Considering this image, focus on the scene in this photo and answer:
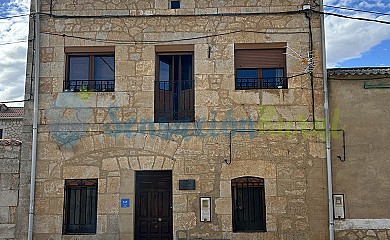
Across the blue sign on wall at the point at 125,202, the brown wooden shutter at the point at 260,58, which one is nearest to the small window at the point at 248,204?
the blue sign on wall at the point at 125,202

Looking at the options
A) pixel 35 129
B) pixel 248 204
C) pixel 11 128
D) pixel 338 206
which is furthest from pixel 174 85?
pixel 11 128

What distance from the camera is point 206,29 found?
927 cm

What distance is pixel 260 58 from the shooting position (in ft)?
30.5

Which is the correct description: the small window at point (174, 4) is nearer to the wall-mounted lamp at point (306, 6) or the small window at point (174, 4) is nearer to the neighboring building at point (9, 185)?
the wall-mounted lamp at point (306, 6)

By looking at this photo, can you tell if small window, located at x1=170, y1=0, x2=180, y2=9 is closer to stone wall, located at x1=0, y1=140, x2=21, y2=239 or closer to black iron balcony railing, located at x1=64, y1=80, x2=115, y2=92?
black iron balcony railing, located at x1=64, y1=80, x2=115, y2=92

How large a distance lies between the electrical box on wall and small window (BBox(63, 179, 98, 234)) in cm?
500

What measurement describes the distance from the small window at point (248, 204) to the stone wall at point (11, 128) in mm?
12649

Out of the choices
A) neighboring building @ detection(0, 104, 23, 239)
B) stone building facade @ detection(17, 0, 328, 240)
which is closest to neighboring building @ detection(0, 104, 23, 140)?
neighboring building @ detection(0, 104, 23, 239)

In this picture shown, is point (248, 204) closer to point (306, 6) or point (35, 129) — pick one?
point (306, 6)

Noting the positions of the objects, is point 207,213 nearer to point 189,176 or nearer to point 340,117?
point 189,176

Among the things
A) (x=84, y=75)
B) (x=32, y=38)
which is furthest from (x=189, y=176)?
(x=32, y=38)

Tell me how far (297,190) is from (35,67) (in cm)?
624

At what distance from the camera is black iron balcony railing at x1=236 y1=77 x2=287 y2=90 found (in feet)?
30.2

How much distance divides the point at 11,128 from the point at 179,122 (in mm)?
11992
